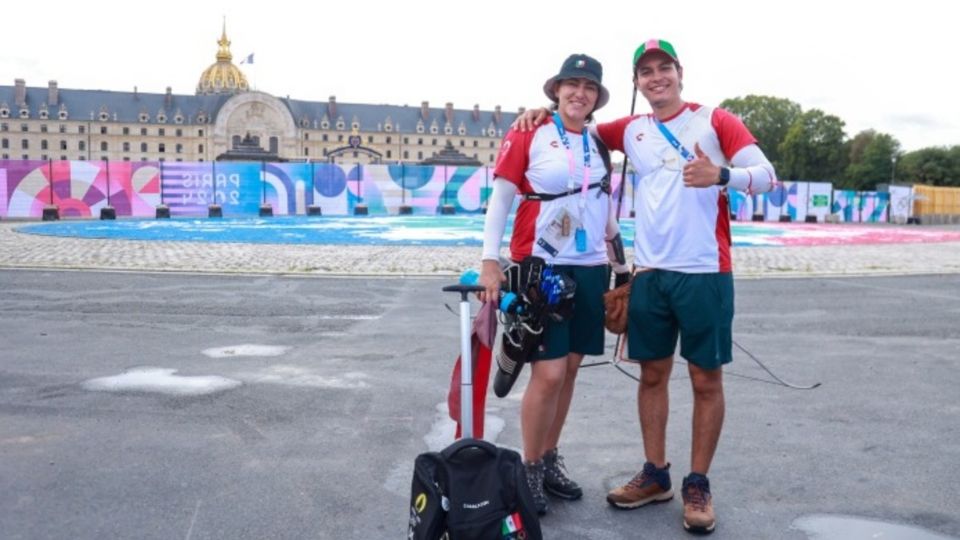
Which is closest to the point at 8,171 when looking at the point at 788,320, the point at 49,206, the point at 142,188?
the point at 49,206

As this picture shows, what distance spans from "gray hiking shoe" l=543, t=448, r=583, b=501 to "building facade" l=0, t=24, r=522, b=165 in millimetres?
123005

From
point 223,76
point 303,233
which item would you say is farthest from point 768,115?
point 303,233

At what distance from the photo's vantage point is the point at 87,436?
189 inches

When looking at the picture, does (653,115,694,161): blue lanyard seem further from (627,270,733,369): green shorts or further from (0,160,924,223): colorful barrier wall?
(0,160,924,223): colorful barrier wall

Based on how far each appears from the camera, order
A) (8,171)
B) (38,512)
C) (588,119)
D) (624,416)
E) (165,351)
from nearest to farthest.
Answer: (38,512)
(588,119)
(624,416)
(165,351)
(8,171)

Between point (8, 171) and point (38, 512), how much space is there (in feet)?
122

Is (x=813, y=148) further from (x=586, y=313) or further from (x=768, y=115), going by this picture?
(x=586, y=313)

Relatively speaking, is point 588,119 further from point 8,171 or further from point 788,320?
point 8,171

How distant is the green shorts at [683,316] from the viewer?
379cm

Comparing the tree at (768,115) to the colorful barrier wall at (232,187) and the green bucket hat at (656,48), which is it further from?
the green bucket hat at (656,48)

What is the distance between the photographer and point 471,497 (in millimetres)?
2859

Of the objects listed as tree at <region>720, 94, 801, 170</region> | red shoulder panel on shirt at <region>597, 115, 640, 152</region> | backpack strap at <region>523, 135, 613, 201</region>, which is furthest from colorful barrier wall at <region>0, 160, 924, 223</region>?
tree at <region>720, 94, 801, 170</region>

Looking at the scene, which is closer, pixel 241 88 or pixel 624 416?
pixel 624 416

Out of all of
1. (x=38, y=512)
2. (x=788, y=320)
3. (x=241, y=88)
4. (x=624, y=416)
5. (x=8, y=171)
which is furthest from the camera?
(x=241, y=88)
